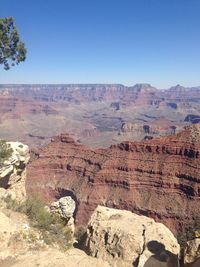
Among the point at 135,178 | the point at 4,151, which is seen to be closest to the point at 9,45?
the point at 4,151

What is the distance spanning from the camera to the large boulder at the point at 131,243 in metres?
13.6

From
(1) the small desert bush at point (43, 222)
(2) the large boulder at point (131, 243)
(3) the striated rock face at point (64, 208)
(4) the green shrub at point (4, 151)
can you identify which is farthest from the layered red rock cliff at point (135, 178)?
(1) the small desert bush at point (43, 222)

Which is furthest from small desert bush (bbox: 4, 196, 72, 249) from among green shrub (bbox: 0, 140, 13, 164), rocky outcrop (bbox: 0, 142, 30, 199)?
rocky outcrop (bbox: 0, 142, 30, 199)

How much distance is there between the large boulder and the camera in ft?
44.5

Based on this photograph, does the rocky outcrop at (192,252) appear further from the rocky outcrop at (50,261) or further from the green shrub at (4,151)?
the green shrub at (4,151)

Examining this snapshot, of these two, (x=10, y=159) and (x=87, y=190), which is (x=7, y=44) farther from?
(x=87, y=190)

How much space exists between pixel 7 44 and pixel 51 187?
6047 centimetres

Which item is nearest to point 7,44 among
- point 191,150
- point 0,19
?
point 0,19

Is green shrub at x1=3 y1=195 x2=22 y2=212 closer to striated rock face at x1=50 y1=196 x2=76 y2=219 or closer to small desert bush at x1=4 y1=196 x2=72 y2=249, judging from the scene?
small desert bush at x1=4 y1=196 x2=72 y2=249

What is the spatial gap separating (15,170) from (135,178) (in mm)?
47024

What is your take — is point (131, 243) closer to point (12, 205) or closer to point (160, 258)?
point (160, 258)

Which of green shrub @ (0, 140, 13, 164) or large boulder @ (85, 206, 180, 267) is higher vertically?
green shrub @ (0, 140, 13, 164)

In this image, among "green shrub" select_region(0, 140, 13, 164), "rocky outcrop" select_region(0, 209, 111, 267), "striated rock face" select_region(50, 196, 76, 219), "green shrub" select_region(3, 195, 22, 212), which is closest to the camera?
"rocky outcrop" select_region(0, 209, 111, 267)

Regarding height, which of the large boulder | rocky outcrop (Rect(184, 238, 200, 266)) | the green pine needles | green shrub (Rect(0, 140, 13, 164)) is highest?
the green pine needles
